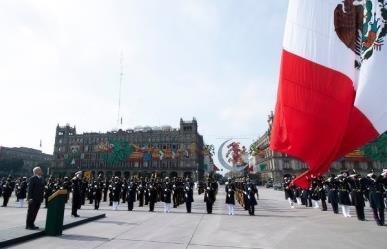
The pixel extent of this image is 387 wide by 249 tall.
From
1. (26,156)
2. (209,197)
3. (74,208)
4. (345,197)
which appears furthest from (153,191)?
(26,156)

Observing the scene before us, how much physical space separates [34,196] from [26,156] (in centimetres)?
13708

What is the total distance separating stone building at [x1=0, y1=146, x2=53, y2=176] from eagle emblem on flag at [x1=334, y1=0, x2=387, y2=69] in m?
123

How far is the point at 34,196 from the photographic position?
857 cm

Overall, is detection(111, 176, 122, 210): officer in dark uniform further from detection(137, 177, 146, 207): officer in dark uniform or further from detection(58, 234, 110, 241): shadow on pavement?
detection(58, 234, 110, 241): shadow on pavement

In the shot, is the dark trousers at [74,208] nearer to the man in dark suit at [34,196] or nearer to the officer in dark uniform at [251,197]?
the man in dark suit at [34,196]

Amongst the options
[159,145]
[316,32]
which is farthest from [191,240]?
[159,145]

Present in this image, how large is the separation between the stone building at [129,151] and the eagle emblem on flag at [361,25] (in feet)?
231

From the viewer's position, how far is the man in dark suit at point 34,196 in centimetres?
833

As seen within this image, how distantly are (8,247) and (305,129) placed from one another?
30.3ft

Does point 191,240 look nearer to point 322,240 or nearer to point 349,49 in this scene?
point 322,240

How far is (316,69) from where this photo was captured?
10.3m

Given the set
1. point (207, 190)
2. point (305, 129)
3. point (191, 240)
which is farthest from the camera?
point (207, 190)

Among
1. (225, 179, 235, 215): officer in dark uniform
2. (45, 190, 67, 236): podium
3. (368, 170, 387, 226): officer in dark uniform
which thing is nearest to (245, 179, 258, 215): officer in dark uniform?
(225, 179, 235, 215): officer in dark uniform

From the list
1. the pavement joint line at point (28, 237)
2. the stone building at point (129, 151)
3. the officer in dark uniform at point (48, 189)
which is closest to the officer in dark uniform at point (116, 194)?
the officer in dark uniform at point (48, 189)
